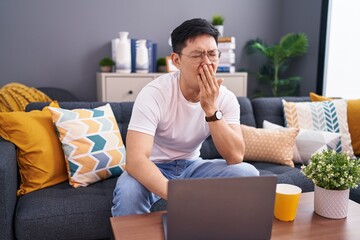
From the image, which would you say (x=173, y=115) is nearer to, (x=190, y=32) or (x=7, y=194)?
(x=190, y=32)

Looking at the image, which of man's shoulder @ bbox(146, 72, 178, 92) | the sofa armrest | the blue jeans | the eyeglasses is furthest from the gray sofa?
the eyeglasses

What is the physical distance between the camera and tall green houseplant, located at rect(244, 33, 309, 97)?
10.1 feet

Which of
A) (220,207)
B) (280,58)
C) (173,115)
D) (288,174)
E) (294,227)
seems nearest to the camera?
(220,207)

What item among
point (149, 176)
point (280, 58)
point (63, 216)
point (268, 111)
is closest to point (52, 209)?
point (63, 216)

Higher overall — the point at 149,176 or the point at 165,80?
the point at 165,80

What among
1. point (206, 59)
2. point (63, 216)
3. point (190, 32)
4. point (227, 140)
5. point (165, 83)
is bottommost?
point (63, 216)

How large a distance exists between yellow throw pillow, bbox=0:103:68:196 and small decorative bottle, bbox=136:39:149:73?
4.39 ft

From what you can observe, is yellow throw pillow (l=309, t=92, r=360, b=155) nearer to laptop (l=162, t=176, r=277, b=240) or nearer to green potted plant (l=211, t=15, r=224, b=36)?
green potted plant (l=211, t=15, r=224, b=36)

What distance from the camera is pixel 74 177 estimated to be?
162 cm

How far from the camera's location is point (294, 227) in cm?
105

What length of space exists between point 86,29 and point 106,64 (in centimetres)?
41

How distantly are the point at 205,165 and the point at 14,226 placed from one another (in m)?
0.82

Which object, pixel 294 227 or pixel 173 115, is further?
pixel 173 115

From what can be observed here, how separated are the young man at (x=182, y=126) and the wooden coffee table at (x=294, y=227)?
0.16 m
